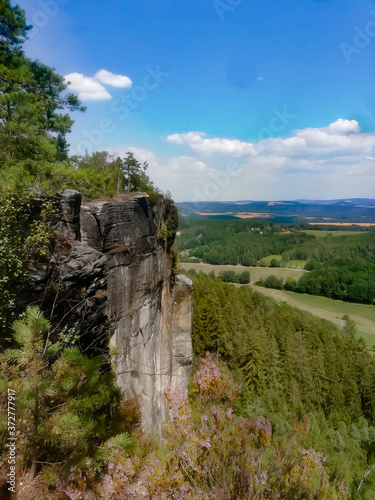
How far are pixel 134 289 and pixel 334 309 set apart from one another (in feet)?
185

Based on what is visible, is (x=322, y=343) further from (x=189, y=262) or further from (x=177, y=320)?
(x=189, y=262)

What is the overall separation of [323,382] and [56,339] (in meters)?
23.3

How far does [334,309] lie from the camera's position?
57250 mm

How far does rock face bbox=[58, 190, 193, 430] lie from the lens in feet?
24.3

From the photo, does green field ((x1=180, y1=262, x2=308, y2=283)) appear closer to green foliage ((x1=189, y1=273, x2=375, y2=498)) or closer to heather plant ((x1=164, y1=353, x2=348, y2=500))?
green foliage ((x1=189, y1=273, x2=375, y2=498))

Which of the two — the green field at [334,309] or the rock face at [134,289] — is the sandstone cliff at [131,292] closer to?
the rock face at [134,289]

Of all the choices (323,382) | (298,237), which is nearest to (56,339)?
(323,382)

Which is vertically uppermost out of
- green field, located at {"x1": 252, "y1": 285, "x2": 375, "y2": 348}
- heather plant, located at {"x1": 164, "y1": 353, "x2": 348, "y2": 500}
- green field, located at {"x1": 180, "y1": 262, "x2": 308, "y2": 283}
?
heather plant, located at {"x1": 164, "y1": 353, "x2": 348, "y2": 500}

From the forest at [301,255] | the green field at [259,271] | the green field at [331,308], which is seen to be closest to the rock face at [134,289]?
the green field at [331,308]

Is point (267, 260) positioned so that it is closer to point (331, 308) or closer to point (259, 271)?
point (259, 271)

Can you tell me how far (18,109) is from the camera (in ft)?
27.6

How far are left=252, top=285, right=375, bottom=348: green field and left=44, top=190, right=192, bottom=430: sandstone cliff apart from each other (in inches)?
1467

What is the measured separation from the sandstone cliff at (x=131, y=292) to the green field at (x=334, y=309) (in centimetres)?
3726

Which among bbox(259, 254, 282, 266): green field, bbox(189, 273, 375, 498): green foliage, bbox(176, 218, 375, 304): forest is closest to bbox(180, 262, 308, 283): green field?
bbox(176, 218, 375, 304): forest
